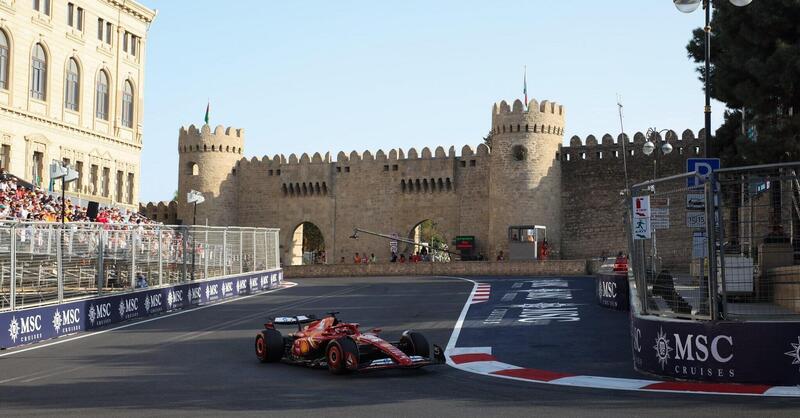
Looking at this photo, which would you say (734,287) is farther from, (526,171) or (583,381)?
(526,171)

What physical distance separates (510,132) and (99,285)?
34708 millimetres

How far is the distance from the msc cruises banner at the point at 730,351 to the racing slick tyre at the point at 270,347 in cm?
520

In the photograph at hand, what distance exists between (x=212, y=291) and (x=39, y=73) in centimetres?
2469

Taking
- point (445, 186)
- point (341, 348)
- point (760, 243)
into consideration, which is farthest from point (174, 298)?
point (445, 186)

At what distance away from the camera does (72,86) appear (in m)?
48.6

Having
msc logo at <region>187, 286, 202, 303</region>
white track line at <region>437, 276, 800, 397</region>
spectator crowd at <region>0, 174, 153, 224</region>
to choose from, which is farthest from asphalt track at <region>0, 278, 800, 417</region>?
spectator crowd at <region>0, 174, 153, 224</region>

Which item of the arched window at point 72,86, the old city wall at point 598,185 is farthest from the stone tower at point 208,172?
the old city wall at point 598,185

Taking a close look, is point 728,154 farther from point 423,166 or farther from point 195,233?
point 423,166

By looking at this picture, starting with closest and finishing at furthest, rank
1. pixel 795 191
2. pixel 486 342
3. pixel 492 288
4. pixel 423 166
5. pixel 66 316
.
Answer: pixel 795 191 → pixel 486 342 → pixel 66 316 → pixel 492 288 → pixel 423 166

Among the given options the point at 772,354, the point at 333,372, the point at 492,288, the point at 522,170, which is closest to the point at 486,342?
the point at 333,372

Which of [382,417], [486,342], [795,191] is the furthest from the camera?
[486,342]

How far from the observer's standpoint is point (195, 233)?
25.5 m

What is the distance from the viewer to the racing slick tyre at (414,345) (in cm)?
1219

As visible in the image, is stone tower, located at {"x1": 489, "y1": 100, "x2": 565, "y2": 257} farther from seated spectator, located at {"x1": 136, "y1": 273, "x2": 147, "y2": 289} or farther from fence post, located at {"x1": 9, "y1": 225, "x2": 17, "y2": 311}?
fence post, located at {"x1": 9, "y1": 225, "x2": 17, "y2": 311}
